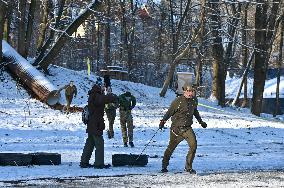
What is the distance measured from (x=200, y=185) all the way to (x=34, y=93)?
63.6 feet

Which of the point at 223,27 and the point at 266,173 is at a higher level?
the point at 223,27

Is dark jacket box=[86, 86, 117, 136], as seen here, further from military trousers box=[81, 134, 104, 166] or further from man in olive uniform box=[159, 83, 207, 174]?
man in olive uniform box=[159, 83, 207, 174]

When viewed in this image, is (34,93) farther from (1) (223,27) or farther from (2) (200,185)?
(2) (200,185)

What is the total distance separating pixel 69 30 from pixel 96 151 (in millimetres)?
19490

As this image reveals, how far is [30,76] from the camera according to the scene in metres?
28.7

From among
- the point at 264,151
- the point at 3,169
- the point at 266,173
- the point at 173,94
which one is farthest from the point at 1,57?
the point at 266,173

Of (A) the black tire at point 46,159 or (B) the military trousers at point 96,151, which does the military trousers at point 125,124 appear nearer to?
(B) the military trousers at point 96,151

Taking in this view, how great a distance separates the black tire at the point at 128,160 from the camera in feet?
42.6

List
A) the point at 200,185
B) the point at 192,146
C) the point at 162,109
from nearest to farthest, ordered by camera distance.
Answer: the point at 200,185 < the point at 192,146 < the point at 162,109

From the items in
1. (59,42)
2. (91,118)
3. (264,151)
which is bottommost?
(264,151)

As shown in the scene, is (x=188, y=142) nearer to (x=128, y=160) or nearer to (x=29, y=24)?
(x=128, y=160)

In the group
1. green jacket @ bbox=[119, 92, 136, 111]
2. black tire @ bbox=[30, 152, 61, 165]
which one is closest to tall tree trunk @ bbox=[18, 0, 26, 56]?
green jacket @ bbox=[119, 92, 136, 111]

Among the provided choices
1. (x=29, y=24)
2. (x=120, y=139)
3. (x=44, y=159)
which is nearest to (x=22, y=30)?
(x=29, y=24)

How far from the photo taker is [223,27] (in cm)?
3762
